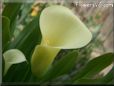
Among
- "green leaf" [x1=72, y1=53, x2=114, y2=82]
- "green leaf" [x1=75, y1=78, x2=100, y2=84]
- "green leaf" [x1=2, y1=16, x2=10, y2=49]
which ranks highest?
"green leaf" [x1=2, y1=16, x2=10, y2=49]

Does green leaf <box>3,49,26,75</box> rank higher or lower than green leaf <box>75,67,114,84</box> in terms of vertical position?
higher

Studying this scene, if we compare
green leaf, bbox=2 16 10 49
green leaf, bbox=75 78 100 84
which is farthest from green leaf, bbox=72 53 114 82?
green leaf, bbox=2 16 10 49

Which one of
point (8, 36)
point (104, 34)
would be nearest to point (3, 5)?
point (8, 36)

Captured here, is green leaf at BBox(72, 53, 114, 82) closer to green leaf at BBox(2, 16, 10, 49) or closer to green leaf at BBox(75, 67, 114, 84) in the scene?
green leaf at BBox(75, 67, 114, 84)

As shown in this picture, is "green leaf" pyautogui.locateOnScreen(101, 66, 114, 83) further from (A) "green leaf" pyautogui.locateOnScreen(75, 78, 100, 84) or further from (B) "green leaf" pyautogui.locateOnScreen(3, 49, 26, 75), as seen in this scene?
(B) "green leaf" pyautogui.locateOnScreen(3, 49, 26, 75)

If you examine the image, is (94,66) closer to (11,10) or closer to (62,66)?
(62,66)
